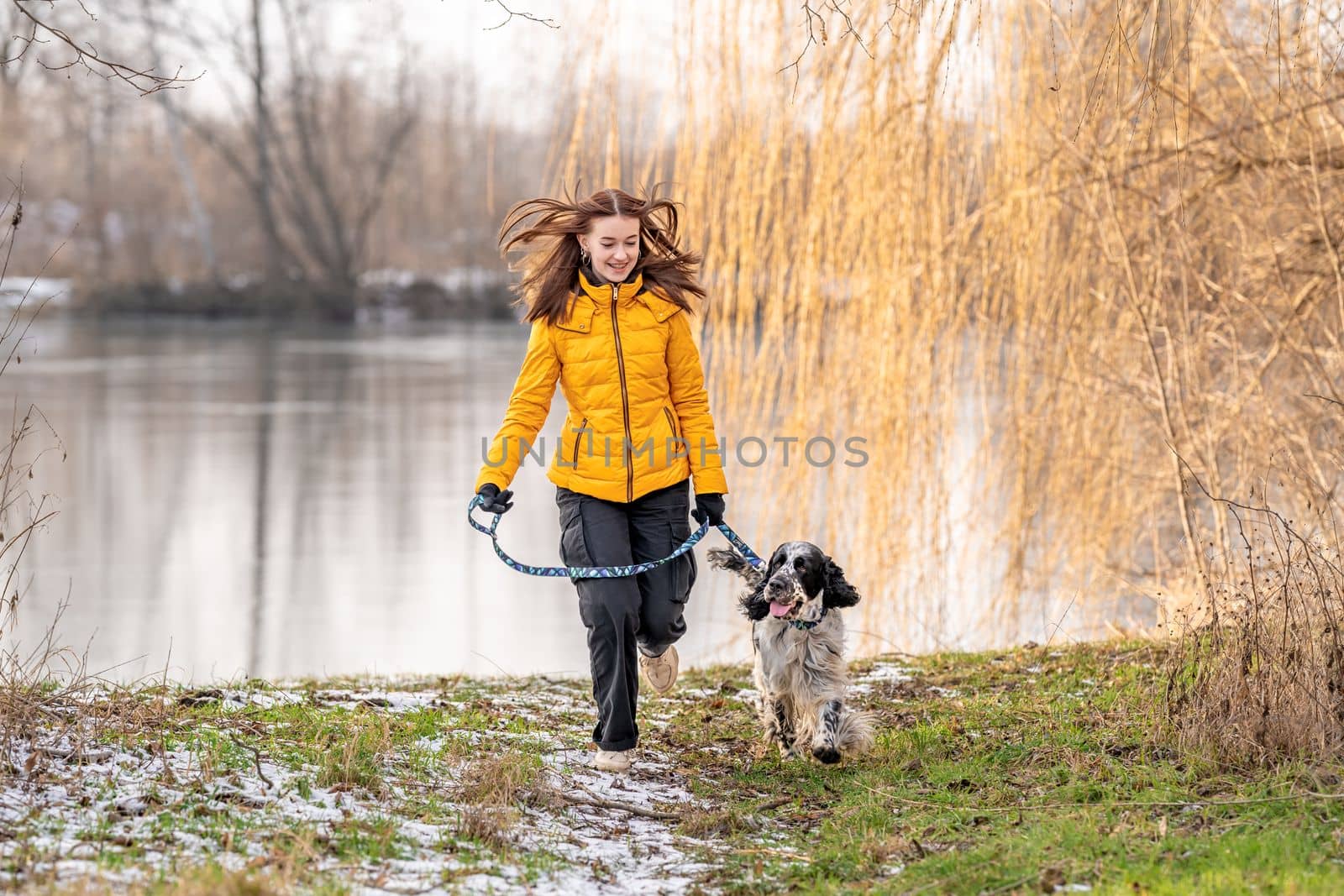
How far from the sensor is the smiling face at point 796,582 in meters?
4.68

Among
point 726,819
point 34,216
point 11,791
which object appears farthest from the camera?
point 34,216

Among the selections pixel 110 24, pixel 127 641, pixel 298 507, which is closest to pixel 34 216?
pixel 110 24

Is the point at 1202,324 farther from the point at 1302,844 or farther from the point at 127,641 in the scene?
the point at 127,641

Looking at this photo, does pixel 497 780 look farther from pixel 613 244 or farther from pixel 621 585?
pixel 613 244

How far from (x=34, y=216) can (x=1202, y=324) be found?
33303 mm

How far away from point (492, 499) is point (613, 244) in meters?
0.97

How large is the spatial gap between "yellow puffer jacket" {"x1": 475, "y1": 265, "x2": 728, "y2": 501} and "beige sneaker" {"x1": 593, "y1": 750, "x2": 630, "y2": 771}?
2.88ft

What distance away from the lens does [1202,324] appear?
A: 8047 mm

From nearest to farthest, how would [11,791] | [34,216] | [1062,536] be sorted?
1. [11,791]
2. [1062,536]
3. [34,216]

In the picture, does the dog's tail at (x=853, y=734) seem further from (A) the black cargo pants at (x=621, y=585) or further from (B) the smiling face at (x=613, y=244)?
(B) the smiling face at (x=613, y=244)

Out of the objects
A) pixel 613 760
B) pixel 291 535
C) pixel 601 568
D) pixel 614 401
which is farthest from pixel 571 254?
pixel 291 535

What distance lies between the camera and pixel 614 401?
15.4 ft

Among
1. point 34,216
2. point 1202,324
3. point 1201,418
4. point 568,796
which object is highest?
point 34,216

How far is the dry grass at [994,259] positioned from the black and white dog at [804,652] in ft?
9.33
